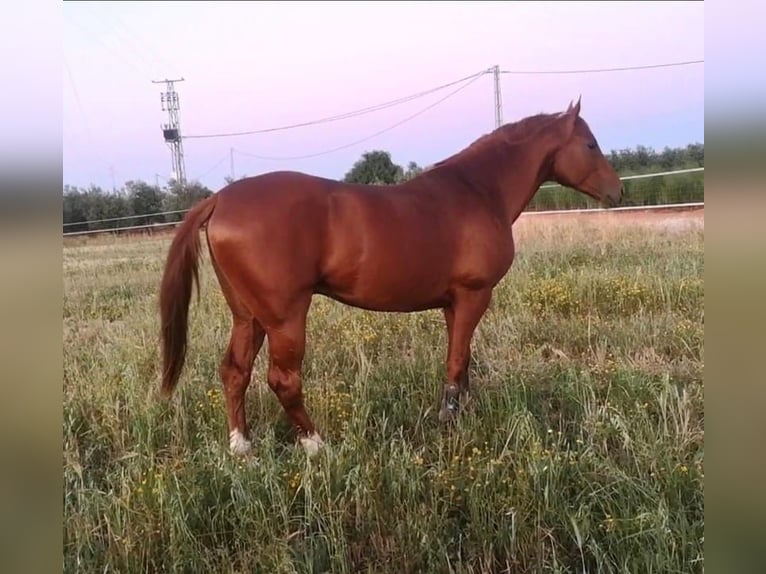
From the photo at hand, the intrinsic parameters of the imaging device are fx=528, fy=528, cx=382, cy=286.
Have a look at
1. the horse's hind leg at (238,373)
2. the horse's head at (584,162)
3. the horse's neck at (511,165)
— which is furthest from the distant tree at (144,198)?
the horse's head at (584,162)

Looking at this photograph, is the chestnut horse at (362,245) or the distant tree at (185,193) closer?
the chestnut horse at (362,245)

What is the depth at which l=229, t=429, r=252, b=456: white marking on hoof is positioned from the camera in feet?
8.93

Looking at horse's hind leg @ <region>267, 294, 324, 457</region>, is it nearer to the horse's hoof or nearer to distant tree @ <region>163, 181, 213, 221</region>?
the horse's hoof

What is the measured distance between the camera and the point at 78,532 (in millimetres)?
2008

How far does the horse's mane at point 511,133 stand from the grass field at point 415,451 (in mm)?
1381

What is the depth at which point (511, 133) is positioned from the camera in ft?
10.4

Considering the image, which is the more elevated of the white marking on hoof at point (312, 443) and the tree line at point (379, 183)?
the tree line at point (379, 183)

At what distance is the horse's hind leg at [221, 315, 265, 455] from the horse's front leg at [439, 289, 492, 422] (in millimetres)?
1092

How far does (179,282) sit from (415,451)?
145 cm

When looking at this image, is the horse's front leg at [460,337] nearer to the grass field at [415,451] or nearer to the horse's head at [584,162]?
the grass field at [415,451]

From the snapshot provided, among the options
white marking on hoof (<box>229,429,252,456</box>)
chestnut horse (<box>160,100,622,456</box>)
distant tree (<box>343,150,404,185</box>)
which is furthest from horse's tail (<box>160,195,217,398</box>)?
distant tree (<box>343,150,404,185</box>)

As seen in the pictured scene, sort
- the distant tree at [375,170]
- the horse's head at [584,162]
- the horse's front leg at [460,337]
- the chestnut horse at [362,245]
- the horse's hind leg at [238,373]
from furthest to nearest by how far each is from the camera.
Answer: the distant tree at [375,170]
the horse's head at [584,162]
the horse's front leg at [460,337]
the horse's hind leg at [238,373]
the chestnut horse at [362,245]

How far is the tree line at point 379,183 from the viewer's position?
5414 mm

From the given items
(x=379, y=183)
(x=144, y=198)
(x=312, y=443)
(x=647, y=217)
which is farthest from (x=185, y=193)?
(x=647, y=217)
